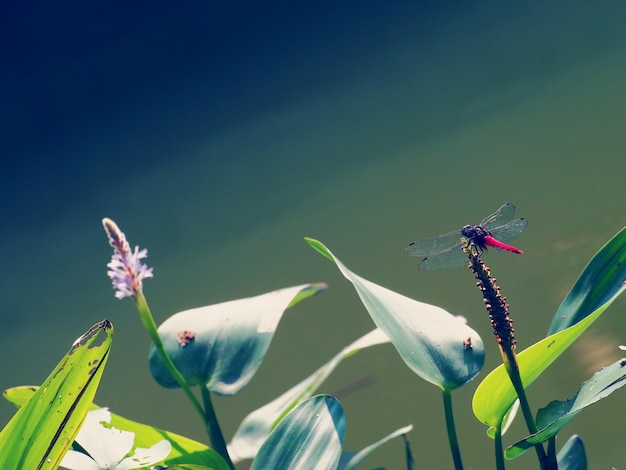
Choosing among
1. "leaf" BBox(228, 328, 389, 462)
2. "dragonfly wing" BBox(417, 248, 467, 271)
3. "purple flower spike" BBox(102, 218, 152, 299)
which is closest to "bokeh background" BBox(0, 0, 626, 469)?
"leaf" BBox(228, 328, 389, 462)

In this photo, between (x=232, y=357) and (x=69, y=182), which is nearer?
(x=232, y=357)

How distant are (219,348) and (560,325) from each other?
26cm

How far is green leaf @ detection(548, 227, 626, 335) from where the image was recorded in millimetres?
453

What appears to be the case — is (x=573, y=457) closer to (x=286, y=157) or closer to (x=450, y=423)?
(x=450, y=423)

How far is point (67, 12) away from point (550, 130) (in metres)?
0.91

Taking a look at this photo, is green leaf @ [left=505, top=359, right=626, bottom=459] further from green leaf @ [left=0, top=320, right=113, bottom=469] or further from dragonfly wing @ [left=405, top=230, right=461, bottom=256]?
green leaf @ [left=0, top=320, right=113, bottom=469]

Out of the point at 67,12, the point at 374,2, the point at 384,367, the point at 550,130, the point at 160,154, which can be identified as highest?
the point at 67,12

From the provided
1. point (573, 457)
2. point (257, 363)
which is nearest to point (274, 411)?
point (257, 363)

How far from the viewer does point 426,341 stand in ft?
1.50

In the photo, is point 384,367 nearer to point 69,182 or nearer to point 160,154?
point 160,154

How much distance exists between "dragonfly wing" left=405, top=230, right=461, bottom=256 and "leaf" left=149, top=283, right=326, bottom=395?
14 cm

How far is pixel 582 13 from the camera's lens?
1.18 m

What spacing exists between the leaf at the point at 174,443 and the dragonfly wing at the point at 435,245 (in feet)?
0.83

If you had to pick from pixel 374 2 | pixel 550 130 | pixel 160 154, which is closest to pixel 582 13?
pixel 550 130
